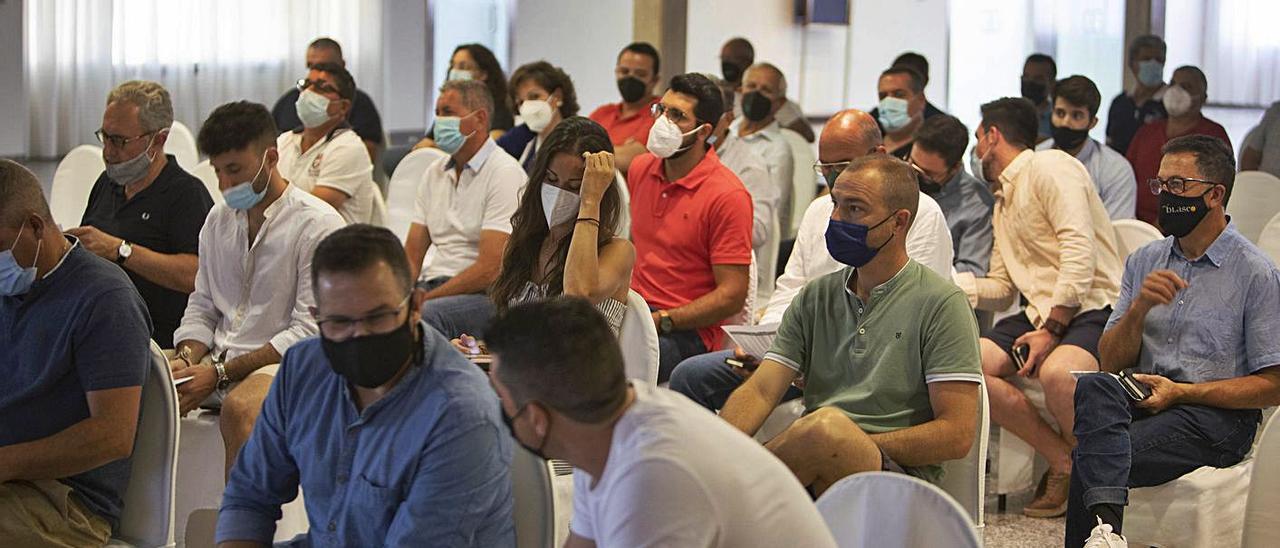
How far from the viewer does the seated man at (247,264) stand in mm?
3674

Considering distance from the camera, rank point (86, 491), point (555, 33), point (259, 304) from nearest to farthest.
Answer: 1. point (86, 491)
2. point (259, 304)
3. point (555, 33)

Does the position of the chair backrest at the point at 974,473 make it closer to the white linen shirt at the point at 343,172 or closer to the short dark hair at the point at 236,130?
the short dark hair at the point at 236,130

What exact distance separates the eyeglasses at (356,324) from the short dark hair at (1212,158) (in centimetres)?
227

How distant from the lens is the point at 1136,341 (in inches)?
147

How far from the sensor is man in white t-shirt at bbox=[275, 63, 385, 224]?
A: 17.1ft

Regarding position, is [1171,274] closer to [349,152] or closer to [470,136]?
[470,136]

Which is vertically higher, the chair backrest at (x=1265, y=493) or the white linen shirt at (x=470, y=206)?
the white linen shirt at (x=470, y=206)

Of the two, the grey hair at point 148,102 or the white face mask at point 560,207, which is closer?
the white face mask at point 560,207

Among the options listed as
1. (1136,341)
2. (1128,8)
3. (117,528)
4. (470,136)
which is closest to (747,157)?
(470,136)

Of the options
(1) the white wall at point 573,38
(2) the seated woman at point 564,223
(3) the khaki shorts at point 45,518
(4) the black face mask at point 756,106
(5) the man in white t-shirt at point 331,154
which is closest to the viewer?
(3) the khaki shorts at point 45,518

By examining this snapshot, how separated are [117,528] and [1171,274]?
8.37ft

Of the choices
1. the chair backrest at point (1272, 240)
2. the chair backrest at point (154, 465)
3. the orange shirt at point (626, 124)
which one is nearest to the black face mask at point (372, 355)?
the chair backrest at point (154, 465)

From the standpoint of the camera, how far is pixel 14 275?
2.79 meters

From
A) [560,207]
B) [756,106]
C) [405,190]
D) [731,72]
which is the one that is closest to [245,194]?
[560,207]
